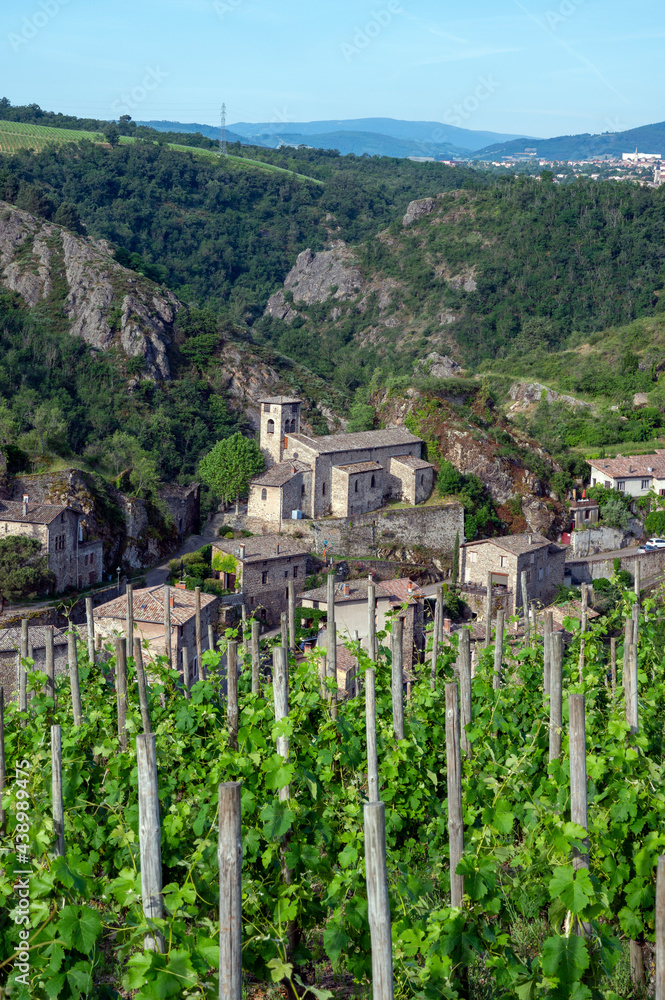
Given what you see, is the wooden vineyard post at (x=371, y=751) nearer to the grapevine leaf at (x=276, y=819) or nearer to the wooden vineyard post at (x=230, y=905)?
the grapevine leaf at (x=276, y=819)

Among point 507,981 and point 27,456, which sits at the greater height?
point 507,981

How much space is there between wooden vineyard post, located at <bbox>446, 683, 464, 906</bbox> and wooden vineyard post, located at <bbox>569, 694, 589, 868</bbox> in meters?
0.88

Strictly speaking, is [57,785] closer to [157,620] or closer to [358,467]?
[157,620]

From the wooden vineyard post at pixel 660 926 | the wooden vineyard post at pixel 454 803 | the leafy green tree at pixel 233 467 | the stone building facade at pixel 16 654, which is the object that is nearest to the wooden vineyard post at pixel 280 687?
the wooden vineyard post at pixel 454 803

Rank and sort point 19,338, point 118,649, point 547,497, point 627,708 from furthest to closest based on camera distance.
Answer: point 19,338
point 547,497
point 118,649
point 627,708

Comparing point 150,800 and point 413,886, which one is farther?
point 413,886

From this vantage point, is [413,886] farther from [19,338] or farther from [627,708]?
[19,338]

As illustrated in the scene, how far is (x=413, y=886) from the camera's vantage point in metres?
7.07

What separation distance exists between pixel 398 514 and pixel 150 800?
35.8 m

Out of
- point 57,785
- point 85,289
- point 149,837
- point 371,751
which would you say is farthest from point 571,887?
point 85,289

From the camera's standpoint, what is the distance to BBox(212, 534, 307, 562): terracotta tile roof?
35750 millimetres

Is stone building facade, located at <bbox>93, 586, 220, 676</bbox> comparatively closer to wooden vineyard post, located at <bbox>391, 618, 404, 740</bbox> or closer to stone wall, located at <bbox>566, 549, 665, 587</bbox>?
wooden vineyard post, located at <bbox>391, 618, 404, 740</bbox>

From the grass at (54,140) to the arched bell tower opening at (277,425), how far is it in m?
79.4

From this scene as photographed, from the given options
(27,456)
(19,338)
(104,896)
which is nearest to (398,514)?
(27,456)
